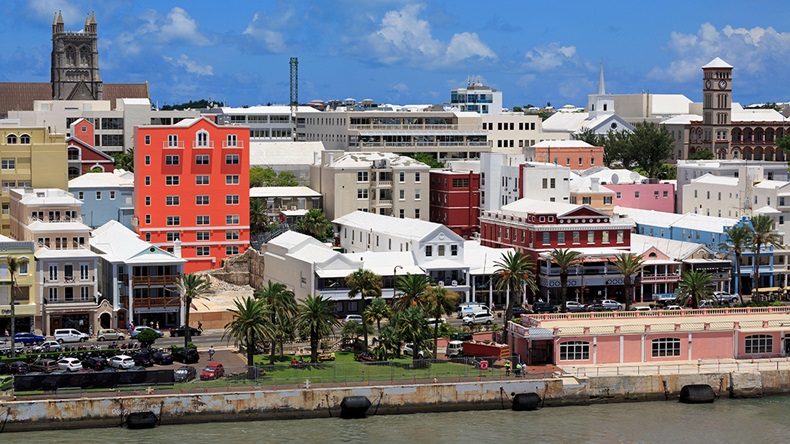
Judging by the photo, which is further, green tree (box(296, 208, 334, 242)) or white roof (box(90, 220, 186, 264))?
green tree (box(296, 208, 334, 242))

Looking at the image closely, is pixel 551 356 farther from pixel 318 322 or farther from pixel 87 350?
pixel 87 350

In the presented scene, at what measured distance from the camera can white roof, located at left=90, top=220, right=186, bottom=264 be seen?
8688 cm

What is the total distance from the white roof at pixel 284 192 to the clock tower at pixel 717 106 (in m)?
71.0

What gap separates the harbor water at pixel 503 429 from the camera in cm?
6506

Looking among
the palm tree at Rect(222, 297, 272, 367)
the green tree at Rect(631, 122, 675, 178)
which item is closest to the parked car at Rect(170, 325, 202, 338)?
the palm tree at Rect(222, 297, 272, 367)

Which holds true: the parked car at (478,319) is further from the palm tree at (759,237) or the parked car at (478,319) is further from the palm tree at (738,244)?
the palm tree at (759,237)

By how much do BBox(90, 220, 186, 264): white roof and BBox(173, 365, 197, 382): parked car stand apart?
56.0 ft

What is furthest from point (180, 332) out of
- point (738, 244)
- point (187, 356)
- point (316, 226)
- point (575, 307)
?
point (738, 244)

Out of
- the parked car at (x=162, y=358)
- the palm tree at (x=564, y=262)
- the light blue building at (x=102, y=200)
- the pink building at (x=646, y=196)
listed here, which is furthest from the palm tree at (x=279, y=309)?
the pink building at (x=646, y=196)

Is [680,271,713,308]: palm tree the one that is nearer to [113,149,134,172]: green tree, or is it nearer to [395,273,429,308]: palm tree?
[395,273,429,308]: palm tree

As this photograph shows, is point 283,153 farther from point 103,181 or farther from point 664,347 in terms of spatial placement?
point 664,347

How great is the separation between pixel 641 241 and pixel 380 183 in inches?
878

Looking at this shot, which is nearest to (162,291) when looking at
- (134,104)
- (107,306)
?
(107,306)

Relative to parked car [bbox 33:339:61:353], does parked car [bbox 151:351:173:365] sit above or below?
below
